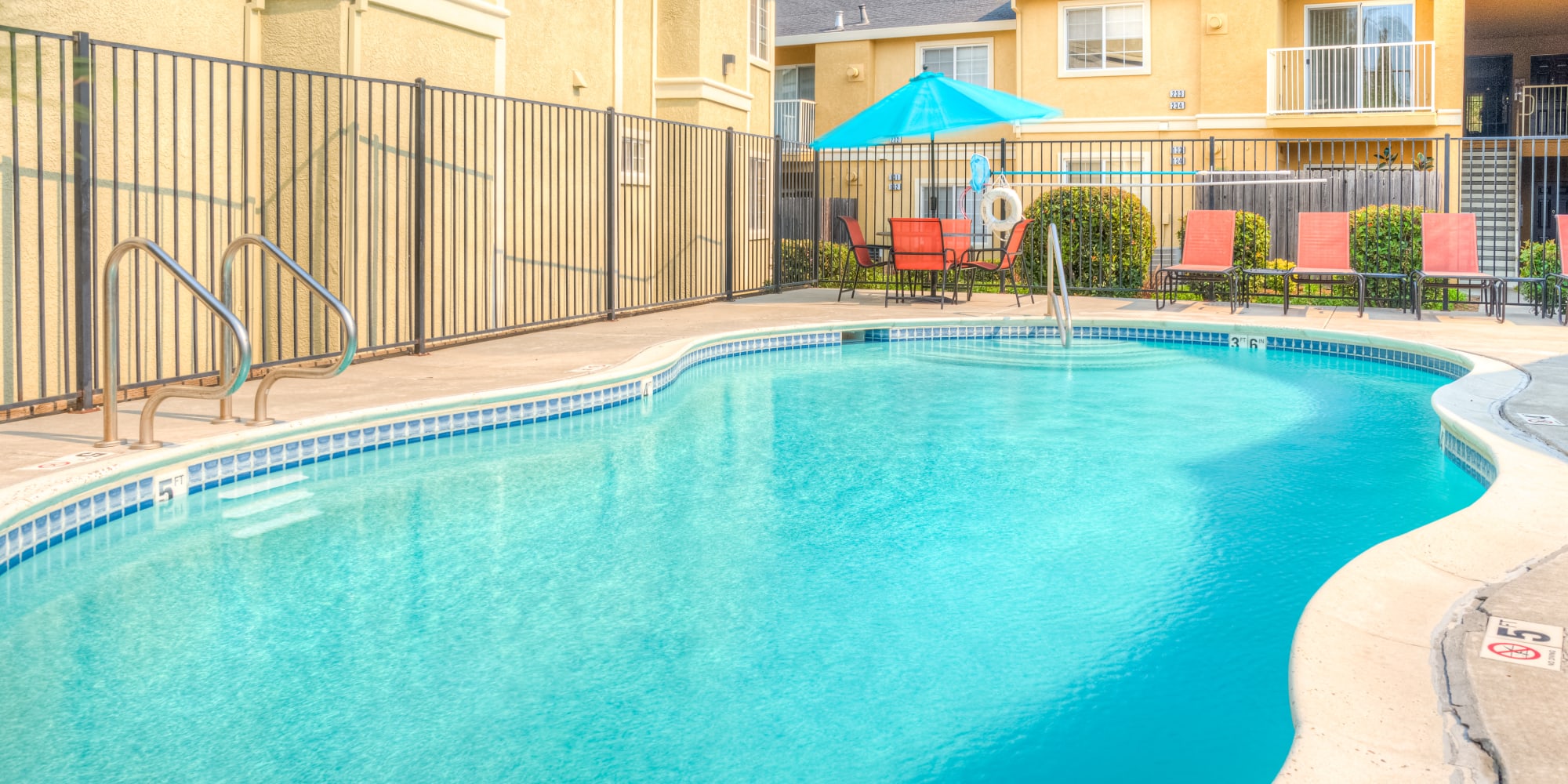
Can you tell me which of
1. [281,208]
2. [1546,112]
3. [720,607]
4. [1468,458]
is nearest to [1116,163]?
[1546,112]

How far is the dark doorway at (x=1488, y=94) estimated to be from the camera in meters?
26.0

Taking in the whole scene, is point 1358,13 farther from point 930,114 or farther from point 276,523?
point 276,523

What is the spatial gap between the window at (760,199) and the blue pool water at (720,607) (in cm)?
922

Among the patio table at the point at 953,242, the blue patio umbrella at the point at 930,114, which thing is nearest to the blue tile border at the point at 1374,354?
the patio table at the point at 953,242

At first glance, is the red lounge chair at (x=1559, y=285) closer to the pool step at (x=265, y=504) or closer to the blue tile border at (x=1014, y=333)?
the blue tile border at (x=1014, y=333)

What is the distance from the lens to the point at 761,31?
18.9 metres

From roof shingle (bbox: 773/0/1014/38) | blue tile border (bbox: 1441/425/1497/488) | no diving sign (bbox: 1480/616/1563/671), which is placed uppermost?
roof shingle (bbox: 773/0/1014/38)

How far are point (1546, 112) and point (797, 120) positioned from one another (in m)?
14.9

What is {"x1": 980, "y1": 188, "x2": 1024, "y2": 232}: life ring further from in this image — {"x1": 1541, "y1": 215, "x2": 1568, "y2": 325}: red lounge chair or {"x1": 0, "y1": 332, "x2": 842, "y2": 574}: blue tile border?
{"x1": 1541, "y1": 215, "x2": 1568, "y2": 325}: red lounge chair

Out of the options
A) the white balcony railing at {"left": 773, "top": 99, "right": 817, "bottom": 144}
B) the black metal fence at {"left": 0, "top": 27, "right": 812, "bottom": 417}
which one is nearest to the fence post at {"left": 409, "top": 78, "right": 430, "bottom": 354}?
the black metal fence at {"left": 0, "top": 27, "right": 812, "bottom": 417}

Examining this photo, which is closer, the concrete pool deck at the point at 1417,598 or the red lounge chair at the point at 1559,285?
the concrete pool deck at the point at 1417,598

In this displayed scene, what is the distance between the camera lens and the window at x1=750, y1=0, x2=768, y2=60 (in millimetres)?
18266

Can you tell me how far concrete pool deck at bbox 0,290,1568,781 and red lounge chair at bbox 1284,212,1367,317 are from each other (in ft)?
13.4

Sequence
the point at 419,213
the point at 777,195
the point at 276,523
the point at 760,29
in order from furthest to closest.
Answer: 1. the point at 760,29
2. the point at 777,195
3. the point at 419,213
4. the point at 276,523
